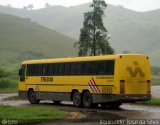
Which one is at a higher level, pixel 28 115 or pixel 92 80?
pixel 92 80

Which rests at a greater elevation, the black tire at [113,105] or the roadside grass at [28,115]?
the black tire at [113,105]

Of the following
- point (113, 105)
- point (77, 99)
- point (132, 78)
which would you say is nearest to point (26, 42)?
point (77, 99)

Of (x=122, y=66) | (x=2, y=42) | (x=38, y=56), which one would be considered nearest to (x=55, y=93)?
(x=122, y=66)

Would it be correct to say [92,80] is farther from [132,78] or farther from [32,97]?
[32,97]

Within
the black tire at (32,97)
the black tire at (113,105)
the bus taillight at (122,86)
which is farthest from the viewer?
the black tire at (32,97)

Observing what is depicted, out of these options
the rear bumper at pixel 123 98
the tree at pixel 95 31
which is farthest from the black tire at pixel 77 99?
the tree at pixel 95 31

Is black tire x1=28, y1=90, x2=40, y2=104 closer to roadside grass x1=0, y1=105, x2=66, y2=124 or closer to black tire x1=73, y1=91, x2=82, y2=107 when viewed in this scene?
black tire x1=73, y1=91, x2=82, y2=107

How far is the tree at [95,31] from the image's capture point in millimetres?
69000

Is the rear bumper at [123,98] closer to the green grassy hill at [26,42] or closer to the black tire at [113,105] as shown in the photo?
the black tire at [113,105]

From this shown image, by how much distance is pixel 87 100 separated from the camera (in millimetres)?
29906

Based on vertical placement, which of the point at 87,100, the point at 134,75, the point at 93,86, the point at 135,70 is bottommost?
the point at 87,100

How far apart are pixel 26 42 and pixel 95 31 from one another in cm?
8267

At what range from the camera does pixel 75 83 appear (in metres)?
30.9

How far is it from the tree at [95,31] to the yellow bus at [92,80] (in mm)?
33730
